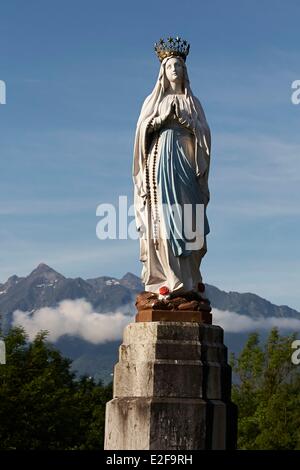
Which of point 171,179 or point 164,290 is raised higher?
point 171,179

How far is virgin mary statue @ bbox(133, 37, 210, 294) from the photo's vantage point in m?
17.7

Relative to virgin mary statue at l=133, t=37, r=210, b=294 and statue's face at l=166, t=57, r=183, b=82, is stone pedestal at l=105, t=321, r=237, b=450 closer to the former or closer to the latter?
virgin mary statue at l=133, t=37, r=210, b=294

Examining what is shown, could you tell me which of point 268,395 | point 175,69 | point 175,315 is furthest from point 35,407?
point 175,69

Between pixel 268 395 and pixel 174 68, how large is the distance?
91.6ft

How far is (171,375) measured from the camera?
54.3 ft

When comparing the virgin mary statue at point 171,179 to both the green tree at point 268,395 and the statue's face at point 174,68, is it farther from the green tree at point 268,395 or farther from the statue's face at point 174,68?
the green tree at point 268,395

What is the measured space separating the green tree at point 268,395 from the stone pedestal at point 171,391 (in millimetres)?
23112

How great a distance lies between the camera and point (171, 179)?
17844 millimetres

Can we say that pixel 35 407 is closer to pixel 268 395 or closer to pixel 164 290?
pixel 268 395

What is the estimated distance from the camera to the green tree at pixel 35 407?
37219 millimetres

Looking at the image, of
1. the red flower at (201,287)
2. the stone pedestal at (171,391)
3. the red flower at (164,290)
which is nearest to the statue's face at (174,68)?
the red flower at (201,287)

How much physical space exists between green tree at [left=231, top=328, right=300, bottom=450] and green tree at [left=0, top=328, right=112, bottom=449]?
6.60 metres
